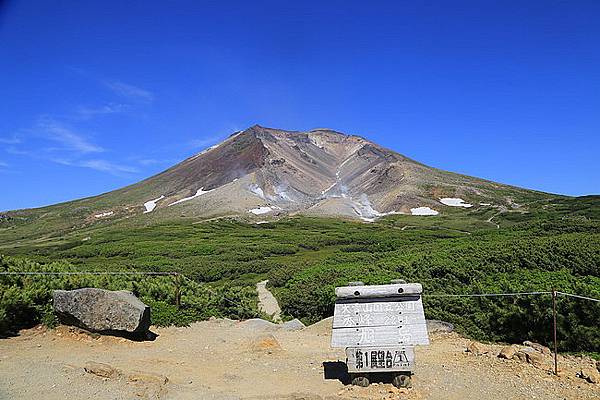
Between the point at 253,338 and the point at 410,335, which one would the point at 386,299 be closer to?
the point at 410,335

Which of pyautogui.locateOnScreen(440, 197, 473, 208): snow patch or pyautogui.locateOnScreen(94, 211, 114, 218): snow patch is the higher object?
pyautogui.locateOnScreen(440, 197, 473, 208): snow patch

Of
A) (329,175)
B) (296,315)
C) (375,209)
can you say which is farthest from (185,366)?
(329,175)

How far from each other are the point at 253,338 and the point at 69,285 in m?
4.57

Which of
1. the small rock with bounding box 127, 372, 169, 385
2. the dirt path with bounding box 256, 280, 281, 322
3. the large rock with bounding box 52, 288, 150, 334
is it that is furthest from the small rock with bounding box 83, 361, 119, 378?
the dirt path with bounding box 256, 280, 281, 322

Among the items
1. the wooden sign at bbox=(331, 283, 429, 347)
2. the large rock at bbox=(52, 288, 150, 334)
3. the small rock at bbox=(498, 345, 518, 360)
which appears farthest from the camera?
the large rock at bbox=(52, 288, 150, 334)

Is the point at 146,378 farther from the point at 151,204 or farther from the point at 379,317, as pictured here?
the point at 151,204

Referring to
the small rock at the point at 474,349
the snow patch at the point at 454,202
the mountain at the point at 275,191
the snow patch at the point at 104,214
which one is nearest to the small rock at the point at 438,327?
the small rock at the point at 474,349

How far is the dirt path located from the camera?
18.4 metres

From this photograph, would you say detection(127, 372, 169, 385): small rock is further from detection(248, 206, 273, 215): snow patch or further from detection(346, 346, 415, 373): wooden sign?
detection(248, 206, 273, 215): snow patch

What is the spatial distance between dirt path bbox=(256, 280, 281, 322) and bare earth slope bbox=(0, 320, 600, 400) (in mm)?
6828

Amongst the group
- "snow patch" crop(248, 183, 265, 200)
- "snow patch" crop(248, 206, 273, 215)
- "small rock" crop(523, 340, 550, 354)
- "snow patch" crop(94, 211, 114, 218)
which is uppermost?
"snow patch" crop(248, 183, 265, 200)

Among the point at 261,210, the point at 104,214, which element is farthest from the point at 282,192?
the point at 104,214

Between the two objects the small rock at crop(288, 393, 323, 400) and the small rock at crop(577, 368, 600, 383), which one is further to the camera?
the small rock at crop(577, 368, 600, 383)

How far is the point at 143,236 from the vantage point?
67.1m
